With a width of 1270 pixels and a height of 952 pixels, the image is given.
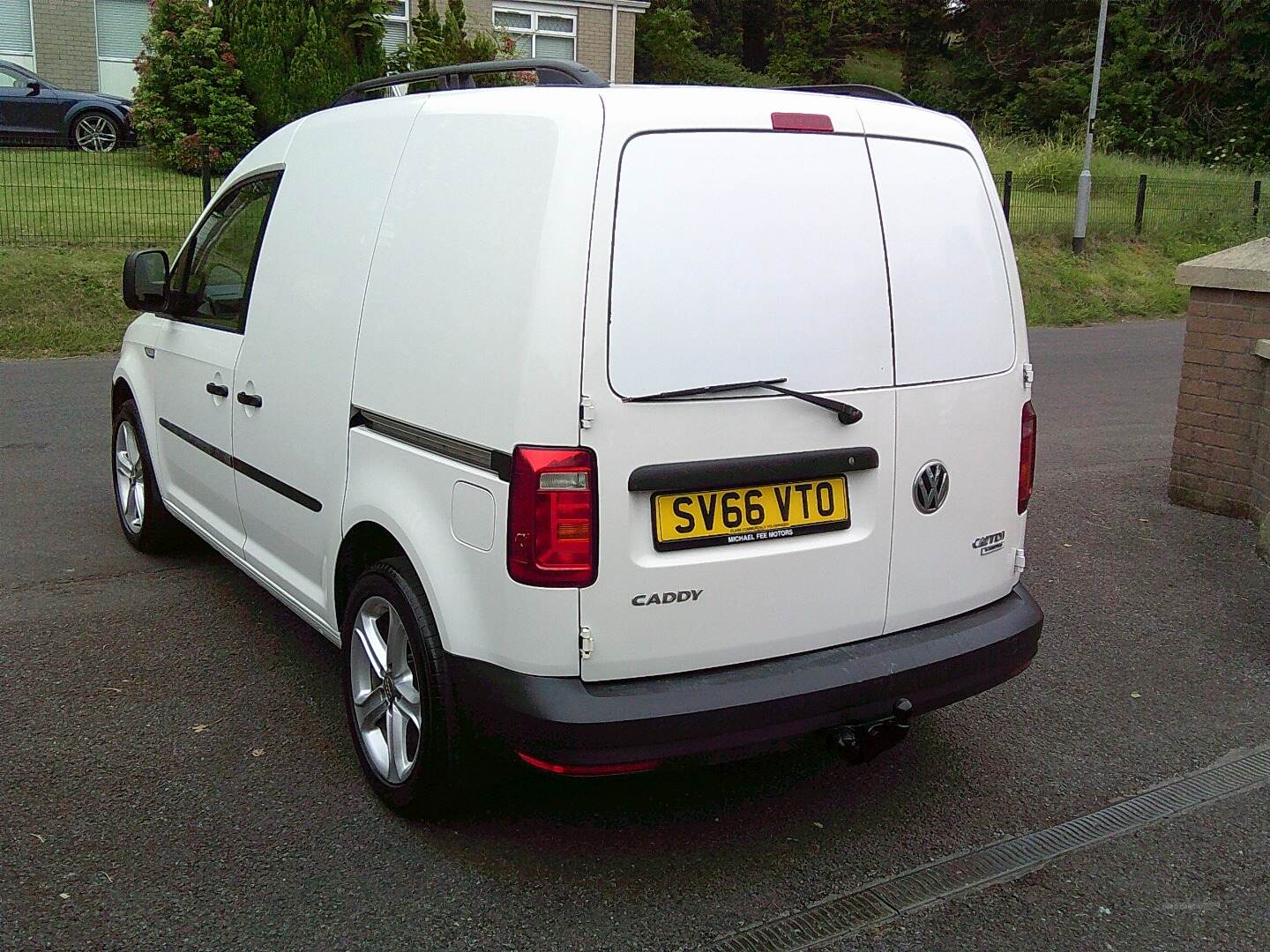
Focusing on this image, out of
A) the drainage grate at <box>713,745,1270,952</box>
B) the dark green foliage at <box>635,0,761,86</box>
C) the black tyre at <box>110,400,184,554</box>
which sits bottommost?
the drainage grate at <box>713,745,1270,952</box>

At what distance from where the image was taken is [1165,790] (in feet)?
12.9

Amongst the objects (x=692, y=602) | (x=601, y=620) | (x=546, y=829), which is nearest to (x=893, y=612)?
(x=692, y=602)

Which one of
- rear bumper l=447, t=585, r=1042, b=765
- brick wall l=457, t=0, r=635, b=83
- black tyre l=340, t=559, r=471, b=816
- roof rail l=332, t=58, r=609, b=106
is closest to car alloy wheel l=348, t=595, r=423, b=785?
black tyre l=340, t=559, r=471, b=816

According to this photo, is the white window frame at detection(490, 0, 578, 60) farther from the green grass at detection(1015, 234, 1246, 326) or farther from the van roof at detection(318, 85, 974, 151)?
the van roof at detection(318, 85, 974, 151)

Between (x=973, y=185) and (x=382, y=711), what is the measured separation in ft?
7.64

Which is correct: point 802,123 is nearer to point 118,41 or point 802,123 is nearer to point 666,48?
point 118,41

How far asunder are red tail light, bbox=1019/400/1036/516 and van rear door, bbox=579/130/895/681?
0.63 metres

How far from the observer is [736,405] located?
314cm

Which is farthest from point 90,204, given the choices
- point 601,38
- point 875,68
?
point 875,68

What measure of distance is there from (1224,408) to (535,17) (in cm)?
2492

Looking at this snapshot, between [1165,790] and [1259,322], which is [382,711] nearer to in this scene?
[1165,790]

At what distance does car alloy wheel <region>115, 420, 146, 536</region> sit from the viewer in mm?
5844

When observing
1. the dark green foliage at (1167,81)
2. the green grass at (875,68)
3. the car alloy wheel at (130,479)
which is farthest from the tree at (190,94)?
the green grass at (875,68)

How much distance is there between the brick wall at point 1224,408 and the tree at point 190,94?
1466 cm
